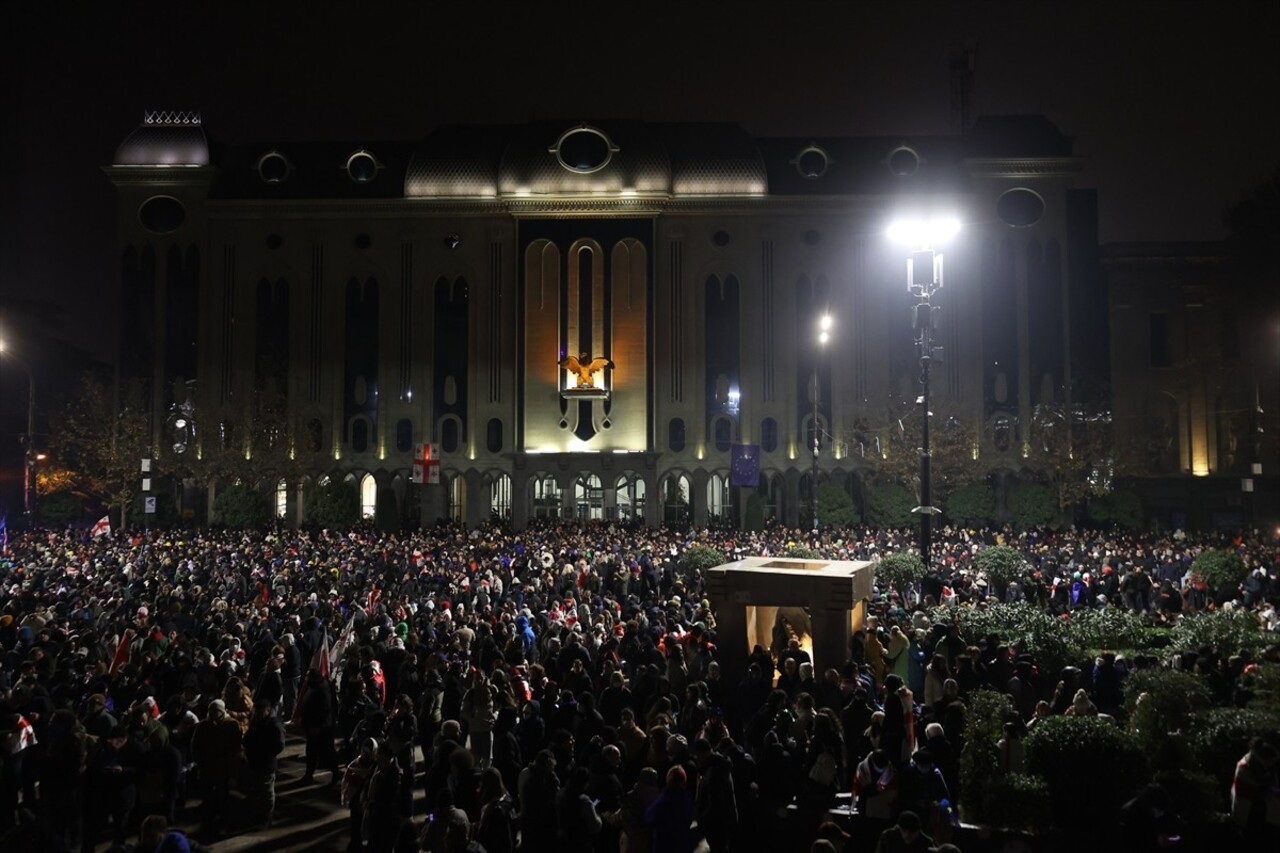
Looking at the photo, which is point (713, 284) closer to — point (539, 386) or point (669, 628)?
point (539, 386)

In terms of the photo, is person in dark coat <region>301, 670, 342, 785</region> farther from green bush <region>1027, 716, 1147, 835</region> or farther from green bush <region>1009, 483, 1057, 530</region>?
green bush <region>1009, 483, 1057, 530</region>

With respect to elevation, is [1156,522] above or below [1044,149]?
below

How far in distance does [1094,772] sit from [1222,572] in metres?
17.2

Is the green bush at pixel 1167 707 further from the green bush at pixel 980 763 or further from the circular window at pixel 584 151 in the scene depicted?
the circular window at pixel 584 151

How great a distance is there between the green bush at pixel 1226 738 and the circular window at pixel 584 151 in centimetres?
4615

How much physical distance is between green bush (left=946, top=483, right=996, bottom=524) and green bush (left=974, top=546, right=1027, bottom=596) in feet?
82.1

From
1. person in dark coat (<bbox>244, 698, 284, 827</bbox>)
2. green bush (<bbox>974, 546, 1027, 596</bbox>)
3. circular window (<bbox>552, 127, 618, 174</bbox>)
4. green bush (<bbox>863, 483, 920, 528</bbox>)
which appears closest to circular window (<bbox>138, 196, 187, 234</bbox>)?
circular window (<bbox>552, 127, 618, 174</bbox>)

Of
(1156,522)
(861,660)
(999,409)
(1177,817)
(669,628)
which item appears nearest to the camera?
(1177,817)

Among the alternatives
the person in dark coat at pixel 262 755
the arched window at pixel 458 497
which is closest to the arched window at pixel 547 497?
the arched window at pixel 458 497

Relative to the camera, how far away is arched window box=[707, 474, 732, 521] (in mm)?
52281

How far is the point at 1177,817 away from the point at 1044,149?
5061cm

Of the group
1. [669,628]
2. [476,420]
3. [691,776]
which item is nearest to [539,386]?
[476,420]

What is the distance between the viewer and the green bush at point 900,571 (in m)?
21.7

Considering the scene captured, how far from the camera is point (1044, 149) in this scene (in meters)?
52.0
